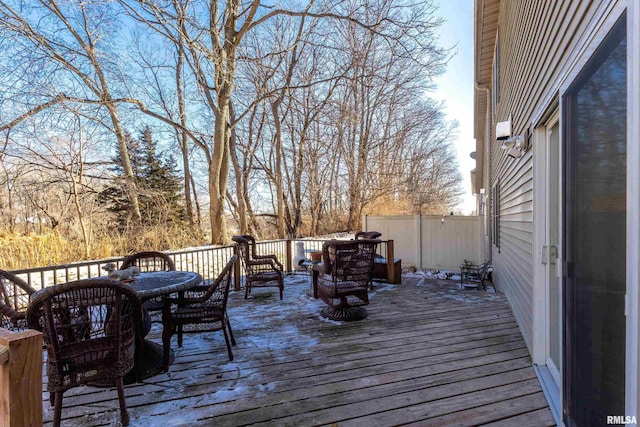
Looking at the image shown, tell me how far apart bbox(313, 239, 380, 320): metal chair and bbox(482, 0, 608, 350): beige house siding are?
1.68m

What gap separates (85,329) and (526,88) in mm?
4241

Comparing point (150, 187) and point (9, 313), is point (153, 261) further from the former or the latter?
point (150, 187)

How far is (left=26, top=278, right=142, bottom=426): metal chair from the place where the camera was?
1836 mm

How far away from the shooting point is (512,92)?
4.01 meters

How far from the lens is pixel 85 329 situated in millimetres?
2016

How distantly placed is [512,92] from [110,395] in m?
5.25

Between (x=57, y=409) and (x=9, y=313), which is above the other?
(x=9, y=313)

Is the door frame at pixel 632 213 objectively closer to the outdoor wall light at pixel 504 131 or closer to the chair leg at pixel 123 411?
the chair leg at pixel 123 411

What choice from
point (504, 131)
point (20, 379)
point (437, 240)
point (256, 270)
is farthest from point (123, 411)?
point (437, 240)

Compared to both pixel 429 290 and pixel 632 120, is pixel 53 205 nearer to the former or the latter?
pixel 429 290

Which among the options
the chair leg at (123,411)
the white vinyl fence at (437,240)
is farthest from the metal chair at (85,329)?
the white vinyl fence at (437,240)

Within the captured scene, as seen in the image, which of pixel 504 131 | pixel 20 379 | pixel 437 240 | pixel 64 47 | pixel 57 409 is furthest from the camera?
pixel 437 240

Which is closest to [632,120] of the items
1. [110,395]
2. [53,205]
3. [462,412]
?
[462,412]

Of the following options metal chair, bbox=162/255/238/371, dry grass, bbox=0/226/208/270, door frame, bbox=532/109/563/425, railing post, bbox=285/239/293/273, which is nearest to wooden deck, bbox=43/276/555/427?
door frame, bbox=532/109/563/425
